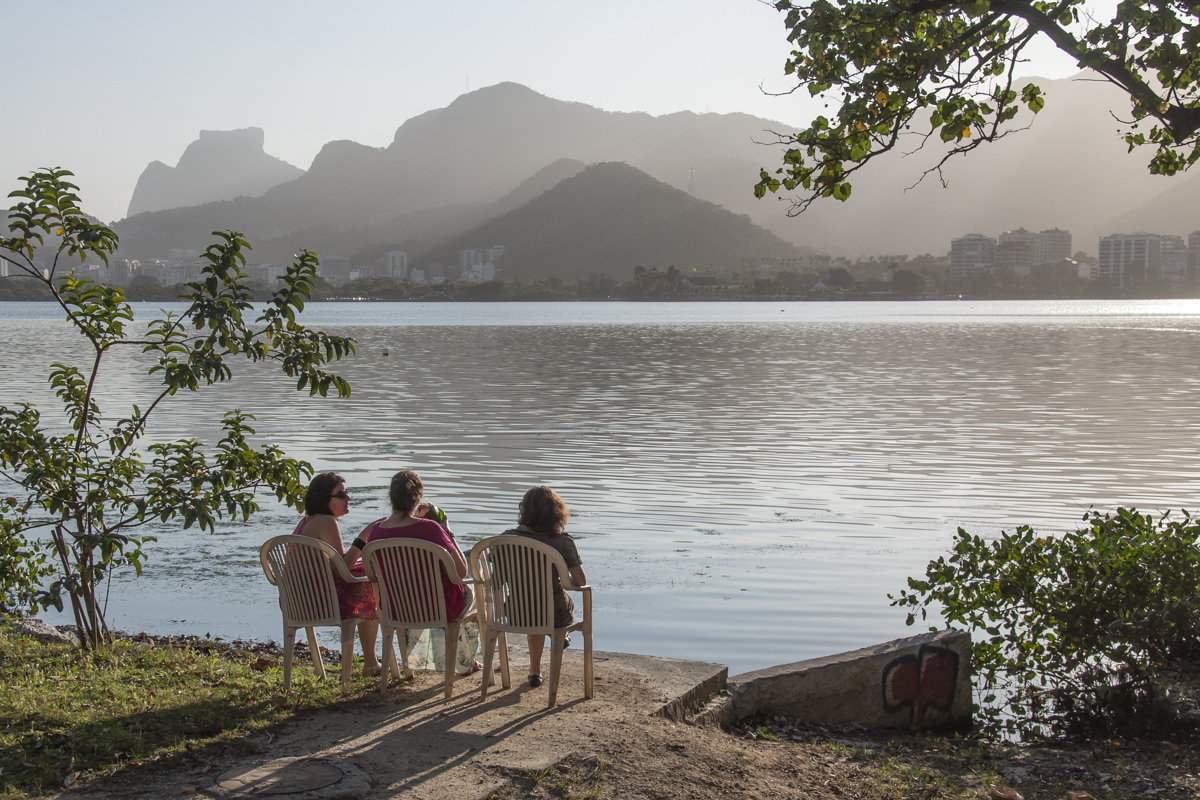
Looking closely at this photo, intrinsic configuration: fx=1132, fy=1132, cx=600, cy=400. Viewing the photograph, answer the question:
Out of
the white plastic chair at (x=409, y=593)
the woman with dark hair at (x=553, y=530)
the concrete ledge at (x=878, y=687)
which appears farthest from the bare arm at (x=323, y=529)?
the concrete ledge at (x=878, y=687)

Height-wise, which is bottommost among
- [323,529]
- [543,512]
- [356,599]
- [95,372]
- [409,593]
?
[356,599]

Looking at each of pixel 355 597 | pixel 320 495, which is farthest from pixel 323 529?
pixel 355 597

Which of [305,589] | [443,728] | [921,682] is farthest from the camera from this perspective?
[921,682]

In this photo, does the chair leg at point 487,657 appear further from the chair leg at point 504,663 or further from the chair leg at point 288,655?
the chair leg at point 288,655

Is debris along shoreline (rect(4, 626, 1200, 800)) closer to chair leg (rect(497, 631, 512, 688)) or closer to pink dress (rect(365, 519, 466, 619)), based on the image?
chair leg (rect(497, 631, 512, 688))

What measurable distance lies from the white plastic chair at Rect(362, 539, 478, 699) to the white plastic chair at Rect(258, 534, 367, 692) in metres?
0.21

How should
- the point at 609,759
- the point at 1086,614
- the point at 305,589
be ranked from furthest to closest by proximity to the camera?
the point at 1086,614
the point at 305,589
the point at 609,759

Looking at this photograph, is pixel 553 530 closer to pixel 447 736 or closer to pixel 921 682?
pixel 447 736

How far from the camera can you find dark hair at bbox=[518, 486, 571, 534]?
548 centimetres

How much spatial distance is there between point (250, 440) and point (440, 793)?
15.9 metres

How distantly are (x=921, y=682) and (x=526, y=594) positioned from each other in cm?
234

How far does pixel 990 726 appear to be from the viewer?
20.9 ft

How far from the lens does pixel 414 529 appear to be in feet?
18.3

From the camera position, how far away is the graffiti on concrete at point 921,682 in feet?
20.4
